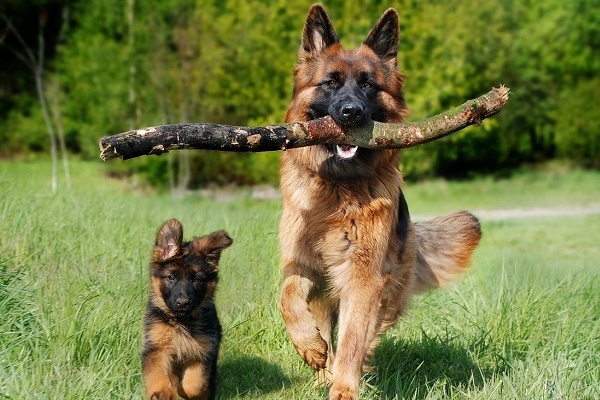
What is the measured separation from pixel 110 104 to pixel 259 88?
6.60m

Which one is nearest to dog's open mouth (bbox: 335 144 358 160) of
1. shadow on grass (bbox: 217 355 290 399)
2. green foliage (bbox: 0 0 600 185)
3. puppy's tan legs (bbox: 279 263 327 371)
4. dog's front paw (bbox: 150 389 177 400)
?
puppy's tan legs (bbox: 279 263 327 371)

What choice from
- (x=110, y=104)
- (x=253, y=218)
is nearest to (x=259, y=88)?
(x=110, y=104)

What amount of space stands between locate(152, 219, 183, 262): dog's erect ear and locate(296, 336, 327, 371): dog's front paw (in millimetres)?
1139

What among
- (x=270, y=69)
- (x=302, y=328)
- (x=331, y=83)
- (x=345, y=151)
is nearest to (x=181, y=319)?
(x=302, y=328)

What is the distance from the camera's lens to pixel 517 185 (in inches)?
1359

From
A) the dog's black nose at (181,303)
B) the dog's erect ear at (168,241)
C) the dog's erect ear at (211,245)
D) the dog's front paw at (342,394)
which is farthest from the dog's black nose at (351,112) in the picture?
the dog's front paw at (342,394)

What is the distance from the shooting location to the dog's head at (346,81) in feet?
20.9

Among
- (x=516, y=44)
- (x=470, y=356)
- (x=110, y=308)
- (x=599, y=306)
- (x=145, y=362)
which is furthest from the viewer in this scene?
(x=516, y=44)

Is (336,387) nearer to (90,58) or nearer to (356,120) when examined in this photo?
(356,120)

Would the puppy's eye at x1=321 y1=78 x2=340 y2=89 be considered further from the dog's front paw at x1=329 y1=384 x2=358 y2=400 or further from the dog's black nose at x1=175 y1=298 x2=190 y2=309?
the dog's front paw at x1=329 y1=384 x2=358 y2=400

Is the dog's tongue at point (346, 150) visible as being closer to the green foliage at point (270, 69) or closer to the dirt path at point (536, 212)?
the green foliage at point (270, 69)

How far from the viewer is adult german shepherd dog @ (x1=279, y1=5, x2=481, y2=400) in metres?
6.08

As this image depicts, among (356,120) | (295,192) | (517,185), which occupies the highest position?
(356,120)

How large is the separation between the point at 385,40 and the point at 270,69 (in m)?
20.7
